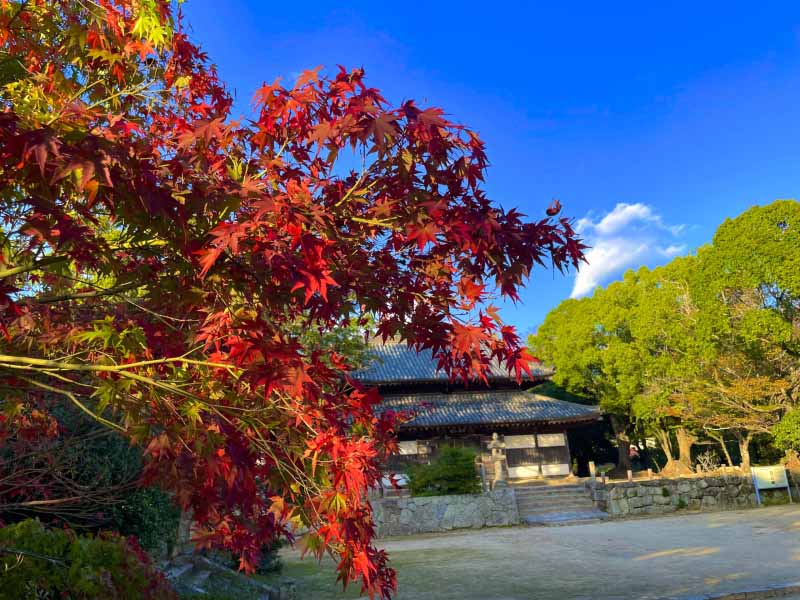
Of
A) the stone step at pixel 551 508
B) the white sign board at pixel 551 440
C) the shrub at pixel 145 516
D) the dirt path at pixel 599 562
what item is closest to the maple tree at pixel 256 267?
the shrub at pixel 145 516

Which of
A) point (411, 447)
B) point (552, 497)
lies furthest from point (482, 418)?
point (552, 497)

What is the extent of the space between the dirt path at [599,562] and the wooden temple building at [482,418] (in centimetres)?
821

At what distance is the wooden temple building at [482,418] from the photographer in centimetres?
2495

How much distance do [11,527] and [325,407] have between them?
3.36 metres

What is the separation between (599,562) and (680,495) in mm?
11878

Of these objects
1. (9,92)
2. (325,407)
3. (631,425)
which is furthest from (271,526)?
(631,425)

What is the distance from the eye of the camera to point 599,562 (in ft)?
33.6

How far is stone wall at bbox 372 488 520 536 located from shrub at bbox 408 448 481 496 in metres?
0.37

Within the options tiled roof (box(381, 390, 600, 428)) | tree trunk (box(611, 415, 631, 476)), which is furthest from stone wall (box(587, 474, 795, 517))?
tree trunk (box(611, 415, 631, 476))

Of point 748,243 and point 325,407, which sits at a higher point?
point 748,243

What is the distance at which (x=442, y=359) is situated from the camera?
118 inches

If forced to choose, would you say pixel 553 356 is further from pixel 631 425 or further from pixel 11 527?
pixel 11 527

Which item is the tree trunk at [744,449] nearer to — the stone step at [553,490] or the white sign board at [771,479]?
the white sign board at [771,479]

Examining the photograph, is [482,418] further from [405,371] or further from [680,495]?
[680,495]
